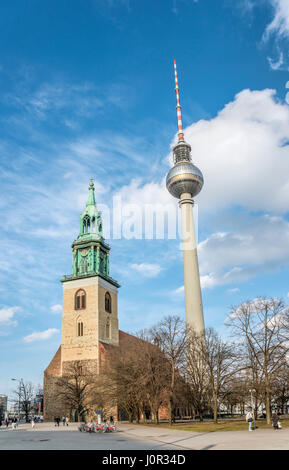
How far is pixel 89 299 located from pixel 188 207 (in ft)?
100.0

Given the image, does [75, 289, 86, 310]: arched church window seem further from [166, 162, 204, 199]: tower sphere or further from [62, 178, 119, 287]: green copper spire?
[166, 162, 204, 199]: tower sphere

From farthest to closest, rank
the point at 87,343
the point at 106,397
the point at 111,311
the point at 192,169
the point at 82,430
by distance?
the point at 192,169 → the point at 111,311 → the point at 87,343 → the point at 106,397 → the point at 82,430

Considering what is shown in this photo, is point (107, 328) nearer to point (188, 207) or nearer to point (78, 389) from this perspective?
point (78, 389)

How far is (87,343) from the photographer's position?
6431 centimetres

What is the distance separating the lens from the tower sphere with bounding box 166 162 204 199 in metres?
84.9

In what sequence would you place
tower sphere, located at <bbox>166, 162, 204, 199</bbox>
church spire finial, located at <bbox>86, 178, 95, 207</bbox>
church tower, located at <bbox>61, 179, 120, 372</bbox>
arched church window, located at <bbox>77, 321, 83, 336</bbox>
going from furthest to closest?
tower sphere, located at <bbox>166, 162, 204, 199</bbox>
church spire finial, located at <bbox>86, 178, 95, 207</bbox>
arched church window, located at <bbox>77, 321, 83, 336</bbox>
church tower, located at <bbox>61, 179, 120, 372</bbox>

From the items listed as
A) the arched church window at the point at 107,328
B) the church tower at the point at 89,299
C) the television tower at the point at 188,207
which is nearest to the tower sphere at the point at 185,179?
the television tower at the point at 188,207

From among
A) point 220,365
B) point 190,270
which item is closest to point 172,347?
point 220,365

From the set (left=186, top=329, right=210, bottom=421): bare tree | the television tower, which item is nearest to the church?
the television tower

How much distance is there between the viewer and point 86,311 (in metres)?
66.3

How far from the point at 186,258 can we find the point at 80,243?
2122 cm

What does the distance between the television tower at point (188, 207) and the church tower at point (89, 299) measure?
46.6 feet

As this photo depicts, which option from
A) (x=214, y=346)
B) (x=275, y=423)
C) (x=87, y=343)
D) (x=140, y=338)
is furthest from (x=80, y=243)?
(x=275, y=423)
